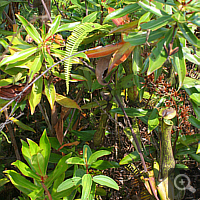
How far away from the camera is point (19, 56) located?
819mm

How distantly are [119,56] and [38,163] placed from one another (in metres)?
0.54

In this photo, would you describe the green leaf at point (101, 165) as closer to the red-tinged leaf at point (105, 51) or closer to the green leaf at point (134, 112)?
the green leaf at point (134, 112)

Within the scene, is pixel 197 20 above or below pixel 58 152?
above

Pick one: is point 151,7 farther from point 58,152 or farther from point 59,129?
point 58,152

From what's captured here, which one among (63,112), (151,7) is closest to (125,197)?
(63,112)

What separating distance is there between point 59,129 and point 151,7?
69 cm

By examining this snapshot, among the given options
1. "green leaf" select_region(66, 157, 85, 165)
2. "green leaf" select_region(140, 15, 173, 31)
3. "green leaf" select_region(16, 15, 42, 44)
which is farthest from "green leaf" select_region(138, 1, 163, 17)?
"green leaf" select_region(66, 157, 85, 165)

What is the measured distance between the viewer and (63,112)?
3.55 ft

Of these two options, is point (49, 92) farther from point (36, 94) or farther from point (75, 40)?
point (75, 40)

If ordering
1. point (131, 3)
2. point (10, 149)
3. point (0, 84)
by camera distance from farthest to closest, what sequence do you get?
point (10, 149)
point (0, 84)
point (131, 3)

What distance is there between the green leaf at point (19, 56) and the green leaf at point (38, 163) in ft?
1.22

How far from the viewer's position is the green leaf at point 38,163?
34.4 inches

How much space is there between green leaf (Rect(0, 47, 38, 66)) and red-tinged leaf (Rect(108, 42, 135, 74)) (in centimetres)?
30

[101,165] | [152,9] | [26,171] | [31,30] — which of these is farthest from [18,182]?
[152,9]
